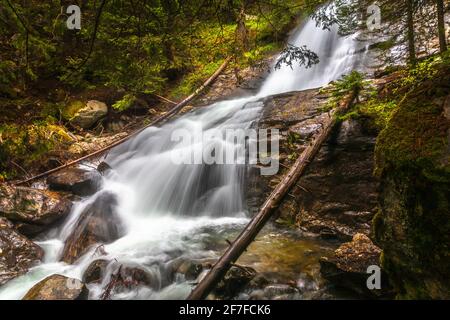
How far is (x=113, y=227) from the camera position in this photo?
7453 millimetres

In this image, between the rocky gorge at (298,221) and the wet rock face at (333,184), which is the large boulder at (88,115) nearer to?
the rocky gorge at (298,221)

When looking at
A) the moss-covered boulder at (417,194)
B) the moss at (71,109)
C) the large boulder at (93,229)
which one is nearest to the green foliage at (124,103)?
the moss at (71,109)

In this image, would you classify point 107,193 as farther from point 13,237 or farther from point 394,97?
point 394,97

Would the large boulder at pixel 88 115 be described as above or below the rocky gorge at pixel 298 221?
above

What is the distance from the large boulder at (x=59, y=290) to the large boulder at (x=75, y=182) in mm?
3745

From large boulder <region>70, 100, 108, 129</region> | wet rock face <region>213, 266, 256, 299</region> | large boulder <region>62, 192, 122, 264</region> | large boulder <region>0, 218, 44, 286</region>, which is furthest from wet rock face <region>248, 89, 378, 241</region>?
large boulder <region>70, 100, 108, 129</region>

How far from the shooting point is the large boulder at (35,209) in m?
6.96

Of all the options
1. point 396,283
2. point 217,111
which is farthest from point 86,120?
point 396,283

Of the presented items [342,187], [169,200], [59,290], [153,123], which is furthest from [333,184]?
[153,123]

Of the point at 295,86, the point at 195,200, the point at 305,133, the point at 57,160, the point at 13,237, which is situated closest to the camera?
the point at 13,237

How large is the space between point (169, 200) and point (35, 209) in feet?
9.75

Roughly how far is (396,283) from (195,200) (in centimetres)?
565

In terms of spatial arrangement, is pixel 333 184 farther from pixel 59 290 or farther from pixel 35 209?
pixel 35 209

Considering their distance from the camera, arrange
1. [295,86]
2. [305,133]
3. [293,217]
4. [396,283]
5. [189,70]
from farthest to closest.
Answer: [189,70] → [295,86] → [305,133] → [293,217] → [396,283]
